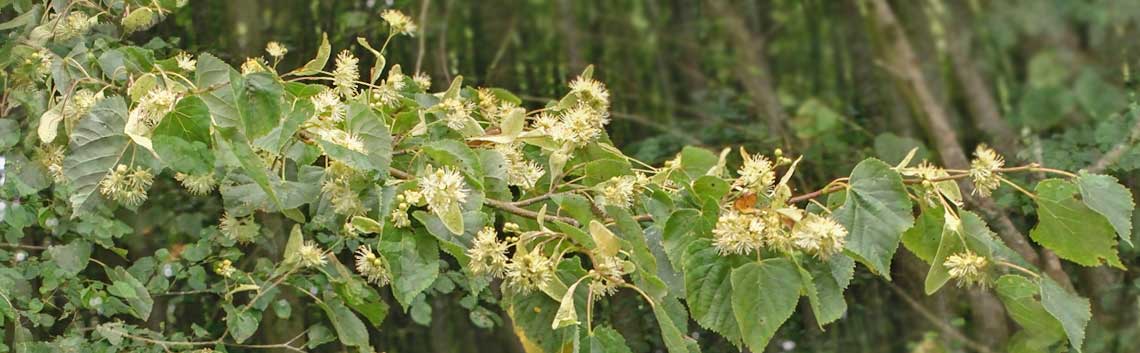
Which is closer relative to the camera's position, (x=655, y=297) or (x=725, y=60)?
(x=655, y=297)

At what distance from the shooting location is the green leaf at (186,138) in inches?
38.5

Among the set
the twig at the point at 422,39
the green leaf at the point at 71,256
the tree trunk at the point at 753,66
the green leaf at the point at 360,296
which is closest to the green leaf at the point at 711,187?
the green leaf at the point at 360,296

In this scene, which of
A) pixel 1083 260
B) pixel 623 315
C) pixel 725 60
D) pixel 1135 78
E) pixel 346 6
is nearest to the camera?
pixel 1083 260

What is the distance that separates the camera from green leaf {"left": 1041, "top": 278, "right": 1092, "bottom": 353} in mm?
1153

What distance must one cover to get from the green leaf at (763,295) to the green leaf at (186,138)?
0.43m

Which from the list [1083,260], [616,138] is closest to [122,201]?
[1083,260]

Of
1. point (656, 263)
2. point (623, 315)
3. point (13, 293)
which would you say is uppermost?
point (623, 315)

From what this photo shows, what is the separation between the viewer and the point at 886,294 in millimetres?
2422

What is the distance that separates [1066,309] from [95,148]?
86 cm

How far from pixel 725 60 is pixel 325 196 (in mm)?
2359

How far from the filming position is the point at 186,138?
992 mm

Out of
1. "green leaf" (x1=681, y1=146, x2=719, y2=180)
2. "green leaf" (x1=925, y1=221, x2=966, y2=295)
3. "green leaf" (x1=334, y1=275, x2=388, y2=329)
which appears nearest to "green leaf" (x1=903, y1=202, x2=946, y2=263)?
"green leaf" (x1=925, y1=221, x2=966, y2=295)

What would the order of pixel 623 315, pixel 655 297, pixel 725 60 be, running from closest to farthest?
pixel 655 297 < pixel 623 315 < pixel 725 60

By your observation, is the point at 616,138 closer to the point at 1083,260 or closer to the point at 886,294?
the point at 886,294
